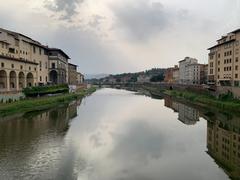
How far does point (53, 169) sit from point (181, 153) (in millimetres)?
8384

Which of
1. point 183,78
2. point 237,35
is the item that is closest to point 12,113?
point 237,35

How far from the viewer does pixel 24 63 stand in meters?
51.4

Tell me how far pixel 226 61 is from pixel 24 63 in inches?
1393

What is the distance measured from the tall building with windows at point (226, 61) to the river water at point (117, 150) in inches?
854

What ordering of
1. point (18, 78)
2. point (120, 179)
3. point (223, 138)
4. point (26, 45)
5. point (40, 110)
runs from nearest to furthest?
1. point (120, 179)
2. point (223, 138)
3. point (40, 110)
4. point (18, 78)
5. point (26, 45)

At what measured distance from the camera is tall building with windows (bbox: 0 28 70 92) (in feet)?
148

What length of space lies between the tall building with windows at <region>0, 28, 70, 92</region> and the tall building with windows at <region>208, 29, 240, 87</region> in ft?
114

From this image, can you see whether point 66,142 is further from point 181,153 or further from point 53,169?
point 181,153

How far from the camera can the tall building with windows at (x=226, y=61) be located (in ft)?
167

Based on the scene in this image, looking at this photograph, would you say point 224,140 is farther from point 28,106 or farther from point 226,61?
point 226,61

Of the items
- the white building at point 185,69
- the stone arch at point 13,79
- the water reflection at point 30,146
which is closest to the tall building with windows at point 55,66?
the stone arch at point 13,79

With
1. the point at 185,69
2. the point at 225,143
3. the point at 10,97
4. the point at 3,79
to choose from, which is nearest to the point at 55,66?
the point at 3,79

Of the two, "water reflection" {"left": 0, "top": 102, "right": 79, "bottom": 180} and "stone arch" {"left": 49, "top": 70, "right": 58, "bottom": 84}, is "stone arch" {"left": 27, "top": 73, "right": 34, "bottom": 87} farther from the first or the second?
"water reflection" {"left": 0, "top": 102, "right": 79, "bottom": 180}

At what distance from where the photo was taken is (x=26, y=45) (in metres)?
57.2
